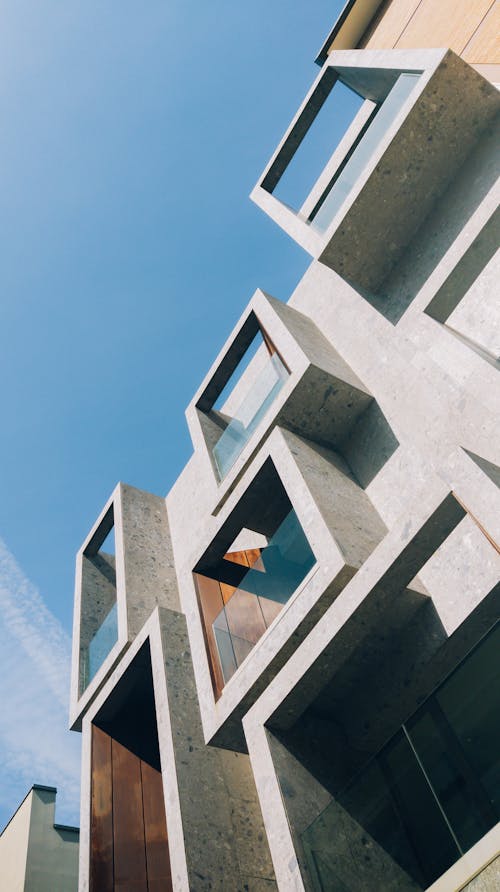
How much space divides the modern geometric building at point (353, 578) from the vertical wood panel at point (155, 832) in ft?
0.13

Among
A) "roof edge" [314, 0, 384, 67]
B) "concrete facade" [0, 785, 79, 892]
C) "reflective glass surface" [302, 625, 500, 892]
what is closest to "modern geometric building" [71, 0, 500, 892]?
"reflective glass surface" [302, 625, 500, 892]

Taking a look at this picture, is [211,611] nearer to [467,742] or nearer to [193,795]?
[193,795]

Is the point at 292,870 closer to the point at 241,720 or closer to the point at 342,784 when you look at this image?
the point at 342,784

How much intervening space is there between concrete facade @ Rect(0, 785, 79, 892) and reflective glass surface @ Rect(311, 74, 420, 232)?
45.6 feet

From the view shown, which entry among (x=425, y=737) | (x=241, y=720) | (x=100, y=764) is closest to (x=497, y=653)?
(x=425, y=737)

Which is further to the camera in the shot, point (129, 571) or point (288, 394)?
point (129, 571)

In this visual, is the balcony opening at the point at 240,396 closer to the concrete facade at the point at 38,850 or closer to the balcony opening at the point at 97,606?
the balcony opening at the point at 97,606

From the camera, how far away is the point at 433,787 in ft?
18.6

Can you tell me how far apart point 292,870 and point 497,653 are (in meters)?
2.69

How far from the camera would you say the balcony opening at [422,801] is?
5.32 m

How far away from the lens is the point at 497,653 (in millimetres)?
5828

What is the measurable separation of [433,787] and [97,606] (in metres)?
11.1

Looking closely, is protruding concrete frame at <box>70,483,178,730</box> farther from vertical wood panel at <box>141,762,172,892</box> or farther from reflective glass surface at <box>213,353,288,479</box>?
reflective glass surface at <box>213,353,288,479</box>

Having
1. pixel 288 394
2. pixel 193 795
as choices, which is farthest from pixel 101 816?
pixel 288 394
